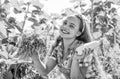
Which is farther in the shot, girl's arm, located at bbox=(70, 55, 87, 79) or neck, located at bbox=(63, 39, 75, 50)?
neck, located at bbox=(63, 39, 75, 50)

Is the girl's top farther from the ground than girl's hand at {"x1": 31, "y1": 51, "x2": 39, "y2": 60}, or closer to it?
closer to it

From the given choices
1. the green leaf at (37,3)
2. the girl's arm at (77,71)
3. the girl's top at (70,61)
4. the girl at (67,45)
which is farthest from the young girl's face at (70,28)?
the green leaf at (37,3)

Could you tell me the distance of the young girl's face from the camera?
2350 millimetres

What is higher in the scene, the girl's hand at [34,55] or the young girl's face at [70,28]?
the young girl's face at [70,28]

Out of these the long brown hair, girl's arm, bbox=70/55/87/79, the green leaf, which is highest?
the green leaf

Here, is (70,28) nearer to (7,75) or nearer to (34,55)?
(34,55)

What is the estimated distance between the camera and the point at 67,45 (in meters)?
2.45

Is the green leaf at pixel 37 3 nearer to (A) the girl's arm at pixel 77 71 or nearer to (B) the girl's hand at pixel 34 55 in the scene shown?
(B) the girl's hand at pixel 34 55

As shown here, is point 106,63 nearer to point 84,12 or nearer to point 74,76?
point 84,12

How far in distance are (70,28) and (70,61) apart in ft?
0.95

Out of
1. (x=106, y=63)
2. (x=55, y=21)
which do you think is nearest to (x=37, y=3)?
(x=55, y=21)

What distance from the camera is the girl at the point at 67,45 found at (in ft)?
7.73

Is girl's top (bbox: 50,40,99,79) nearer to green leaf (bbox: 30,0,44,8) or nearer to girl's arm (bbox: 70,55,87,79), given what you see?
girl's arm (bbox: 70,55,87,79)

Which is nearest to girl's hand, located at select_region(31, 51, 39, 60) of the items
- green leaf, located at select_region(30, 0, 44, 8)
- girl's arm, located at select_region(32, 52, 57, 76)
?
girl's arm, located at select_region(32, 52, 57, 76)
